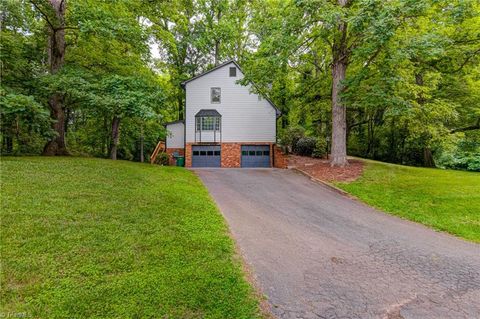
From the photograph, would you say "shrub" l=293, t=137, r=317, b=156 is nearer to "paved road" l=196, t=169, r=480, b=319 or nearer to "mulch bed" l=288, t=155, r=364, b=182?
"mulch bed" l=288, t=155, r=364, b=182

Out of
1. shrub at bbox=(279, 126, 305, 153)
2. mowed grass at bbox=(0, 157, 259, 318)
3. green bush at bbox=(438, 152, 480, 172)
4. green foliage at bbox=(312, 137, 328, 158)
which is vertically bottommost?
mowed grass at bbox=(0, 157, 259, 318)

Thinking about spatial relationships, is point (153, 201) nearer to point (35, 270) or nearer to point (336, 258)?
point (35, 270)

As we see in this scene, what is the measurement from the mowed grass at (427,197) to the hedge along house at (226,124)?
9.13 meters

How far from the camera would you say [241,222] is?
20.1 ft

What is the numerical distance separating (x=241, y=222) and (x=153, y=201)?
2372 millimetres

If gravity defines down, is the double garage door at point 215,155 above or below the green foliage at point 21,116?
below

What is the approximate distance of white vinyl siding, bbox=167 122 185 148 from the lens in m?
20.3

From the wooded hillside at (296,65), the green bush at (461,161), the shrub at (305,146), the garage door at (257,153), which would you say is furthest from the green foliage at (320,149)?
the green bush at (461,161)

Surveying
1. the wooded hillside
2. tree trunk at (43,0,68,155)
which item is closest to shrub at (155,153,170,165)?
the wooded hillside

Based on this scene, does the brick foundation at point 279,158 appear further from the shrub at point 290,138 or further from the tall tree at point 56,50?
the tall tree at point 56,50

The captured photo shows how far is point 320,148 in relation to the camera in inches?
698

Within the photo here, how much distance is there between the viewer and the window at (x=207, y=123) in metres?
19.5

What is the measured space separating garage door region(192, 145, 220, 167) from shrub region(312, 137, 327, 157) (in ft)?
24.0

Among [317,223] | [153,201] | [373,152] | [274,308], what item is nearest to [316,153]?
[373,152]
